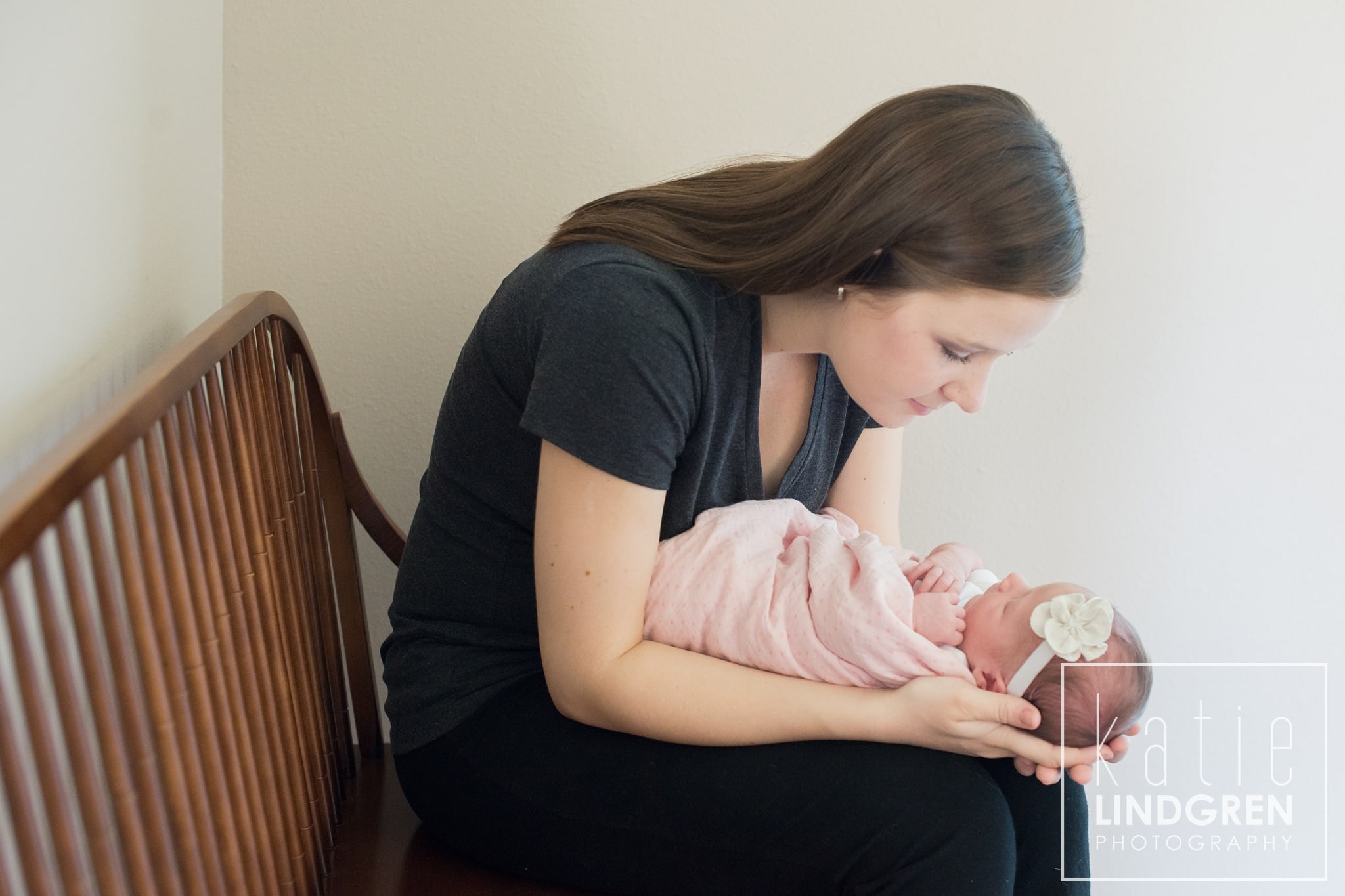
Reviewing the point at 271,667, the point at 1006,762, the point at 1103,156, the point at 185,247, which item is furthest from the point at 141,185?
the point at 1103,156

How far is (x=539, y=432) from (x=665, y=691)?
0.28 meters

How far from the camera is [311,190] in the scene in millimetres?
1561

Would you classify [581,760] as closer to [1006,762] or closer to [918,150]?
[1006,762]

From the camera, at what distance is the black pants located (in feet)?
3.29

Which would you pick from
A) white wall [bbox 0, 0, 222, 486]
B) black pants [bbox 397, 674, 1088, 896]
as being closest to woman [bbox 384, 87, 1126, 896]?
black pants [bbox 397, 674, 1088, 896]

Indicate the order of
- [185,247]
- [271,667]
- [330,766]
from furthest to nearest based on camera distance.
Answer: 1. [185,247]
2. [330,766]
3. [271,667]

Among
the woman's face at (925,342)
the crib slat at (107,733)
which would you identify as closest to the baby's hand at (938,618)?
the woman's face at (925,342)

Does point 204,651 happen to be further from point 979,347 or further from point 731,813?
point 979,347

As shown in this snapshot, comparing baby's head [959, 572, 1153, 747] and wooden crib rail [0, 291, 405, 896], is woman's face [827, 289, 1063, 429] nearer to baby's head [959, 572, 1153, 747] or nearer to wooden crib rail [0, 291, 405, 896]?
baby's head [959, 572, 1153, 747]

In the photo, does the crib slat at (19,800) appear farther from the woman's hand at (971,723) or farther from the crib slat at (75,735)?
the woman's hand at (971,723)

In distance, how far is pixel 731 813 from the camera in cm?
104

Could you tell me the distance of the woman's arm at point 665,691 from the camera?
3.38 ft

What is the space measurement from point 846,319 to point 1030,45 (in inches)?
28.1

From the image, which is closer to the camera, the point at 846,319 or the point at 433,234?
the point at 846,319
